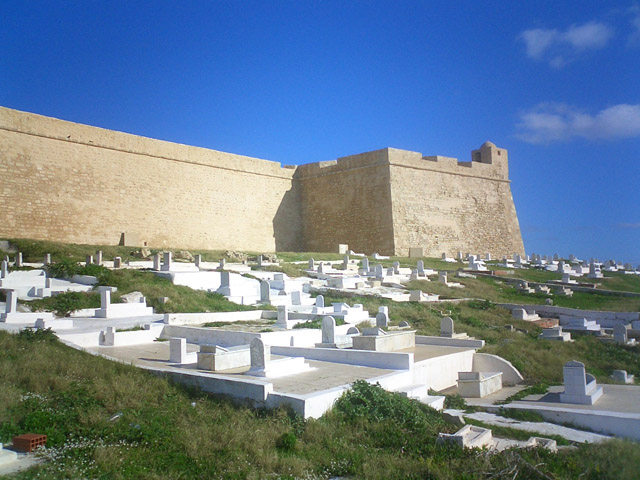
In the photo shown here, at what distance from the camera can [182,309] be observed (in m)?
12.5

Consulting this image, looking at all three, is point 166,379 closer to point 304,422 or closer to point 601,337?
point 304,422

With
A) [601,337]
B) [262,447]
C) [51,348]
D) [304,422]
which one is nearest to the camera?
[262,447]

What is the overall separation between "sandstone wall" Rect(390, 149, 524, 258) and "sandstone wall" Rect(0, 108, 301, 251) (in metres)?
6.66

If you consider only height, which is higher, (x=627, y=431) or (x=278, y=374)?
(x=278, y=374)

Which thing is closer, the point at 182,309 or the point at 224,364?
the point at 224,364

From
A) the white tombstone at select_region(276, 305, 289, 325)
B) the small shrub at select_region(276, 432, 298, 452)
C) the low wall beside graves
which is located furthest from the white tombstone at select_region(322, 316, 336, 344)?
the low wall beside graves

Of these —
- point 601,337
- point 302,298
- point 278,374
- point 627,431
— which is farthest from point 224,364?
point 601,337

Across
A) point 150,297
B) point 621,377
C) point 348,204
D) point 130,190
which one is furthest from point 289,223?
point 621,377

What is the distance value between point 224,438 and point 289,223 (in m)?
26.5

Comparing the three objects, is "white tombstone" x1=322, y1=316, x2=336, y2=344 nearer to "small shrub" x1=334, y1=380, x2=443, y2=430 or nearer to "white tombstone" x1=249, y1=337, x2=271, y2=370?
"white tombstone" x1=249, y1=337, x2=271, y2=370

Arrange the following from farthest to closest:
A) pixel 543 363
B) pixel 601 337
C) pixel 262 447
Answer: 1. pixel 601 337
2. pixel 543 363
3. pixel 262 447

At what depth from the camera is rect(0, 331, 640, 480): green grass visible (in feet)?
14.1

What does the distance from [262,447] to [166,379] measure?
87.3 inches

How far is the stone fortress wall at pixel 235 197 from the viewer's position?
20.9m
